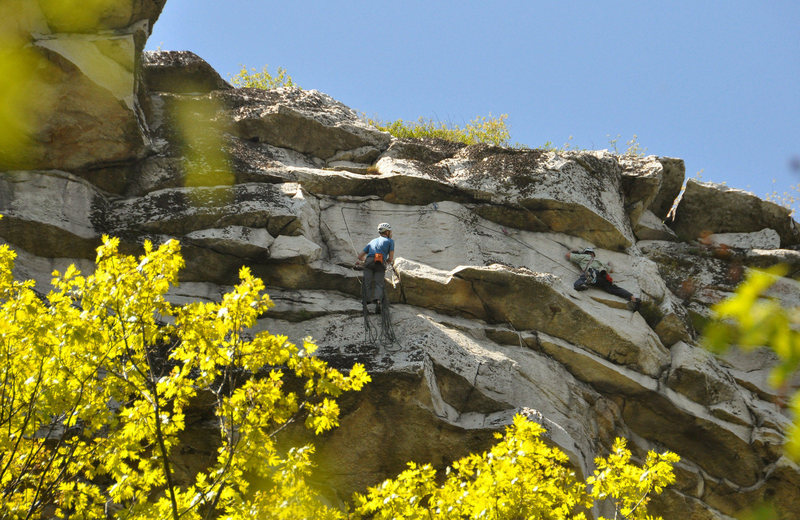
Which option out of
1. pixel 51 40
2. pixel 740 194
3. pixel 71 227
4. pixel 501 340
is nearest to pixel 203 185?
pixel 71 227

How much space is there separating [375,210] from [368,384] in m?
5.66

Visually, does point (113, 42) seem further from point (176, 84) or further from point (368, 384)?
point (368, 384)

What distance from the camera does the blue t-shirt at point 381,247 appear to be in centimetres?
1320

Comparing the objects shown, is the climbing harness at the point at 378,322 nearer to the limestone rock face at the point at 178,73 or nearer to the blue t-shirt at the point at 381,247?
the blue t-shirt at the point at 381,247

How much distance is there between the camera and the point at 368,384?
11500mm

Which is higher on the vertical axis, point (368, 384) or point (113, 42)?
point (113, 42)

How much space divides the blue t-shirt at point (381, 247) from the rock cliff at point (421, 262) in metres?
0.92

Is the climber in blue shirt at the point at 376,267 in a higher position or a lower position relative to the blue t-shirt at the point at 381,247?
lower

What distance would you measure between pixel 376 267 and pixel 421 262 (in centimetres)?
228

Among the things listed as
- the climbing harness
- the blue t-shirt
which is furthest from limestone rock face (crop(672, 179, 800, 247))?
the climbing harness

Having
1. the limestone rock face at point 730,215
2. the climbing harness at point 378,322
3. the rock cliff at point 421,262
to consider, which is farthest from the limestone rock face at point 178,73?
the limestone rock face at point 730,215

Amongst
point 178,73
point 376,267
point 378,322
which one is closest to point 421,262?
point 376,267

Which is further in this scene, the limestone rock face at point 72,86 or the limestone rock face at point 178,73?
the limestone rock face at point 178,73

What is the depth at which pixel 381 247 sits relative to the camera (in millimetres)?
13250
